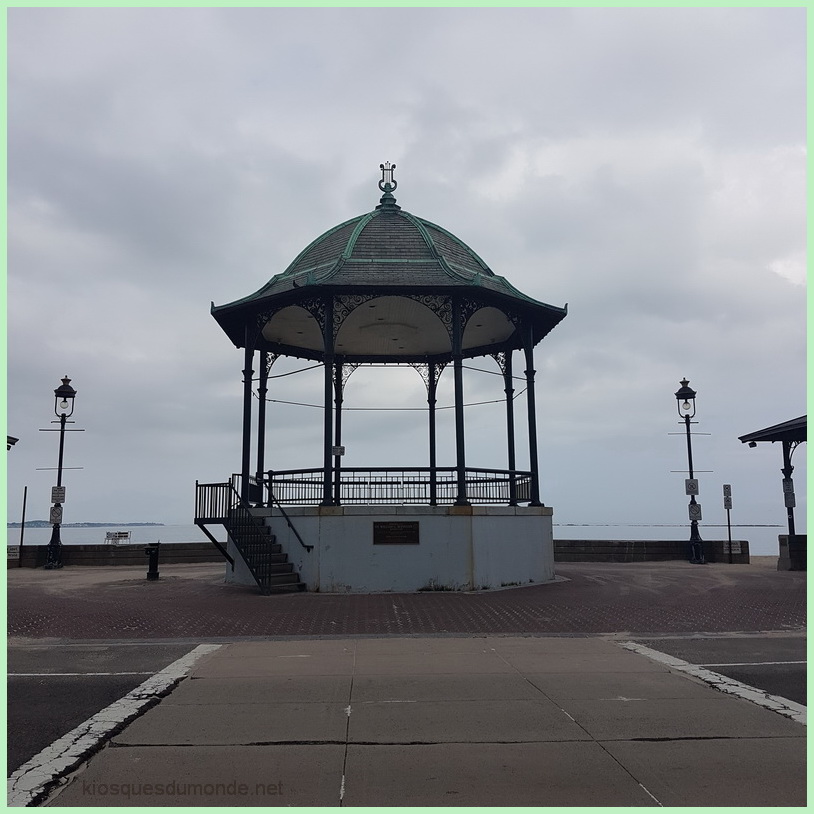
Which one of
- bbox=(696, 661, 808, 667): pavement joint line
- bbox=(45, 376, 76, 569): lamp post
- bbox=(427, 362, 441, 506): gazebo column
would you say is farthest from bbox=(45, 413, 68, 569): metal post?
bbox=(696, 661, 808, 667): pavement joint line

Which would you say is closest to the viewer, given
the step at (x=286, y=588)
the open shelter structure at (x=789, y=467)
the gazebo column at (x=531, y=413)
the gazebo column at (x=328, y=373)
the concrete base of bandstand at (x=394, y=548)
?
the step at (x=286, y=588)

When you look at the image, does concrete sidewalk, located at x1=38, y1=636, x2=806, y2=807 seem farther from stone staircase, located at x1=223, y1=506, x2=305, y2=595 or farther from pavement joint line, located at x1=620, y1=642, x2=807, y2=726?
stone staircase, located at x1=223, y1=506, x2=305, y2=595

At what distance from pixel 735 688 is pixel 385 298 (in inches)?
529

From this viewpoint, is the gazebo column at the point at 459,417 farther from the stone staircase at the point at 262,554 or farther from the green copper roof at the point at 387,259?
the stone staircase at the point at 262,554

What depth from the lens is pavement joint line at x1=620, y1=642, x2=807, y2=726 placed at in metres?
6.62

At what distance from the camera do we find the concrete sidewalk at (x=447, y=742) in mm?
4598

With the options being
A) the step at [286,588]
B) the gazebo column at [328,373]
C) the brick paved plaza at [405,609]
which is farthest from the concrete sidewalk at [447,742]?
the gazebo column at [328,373]

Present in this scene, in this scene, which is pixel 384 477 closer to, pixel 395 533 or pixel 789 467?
pixel 395 533

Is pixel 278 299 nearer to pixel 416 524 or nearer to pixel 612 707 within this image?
pixel 416 524

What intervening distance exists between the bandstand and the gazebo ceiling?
51mm

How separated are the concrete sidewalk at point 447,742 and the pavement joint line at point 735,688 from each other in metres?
0.17

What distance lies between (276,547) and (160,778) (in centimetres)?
1282

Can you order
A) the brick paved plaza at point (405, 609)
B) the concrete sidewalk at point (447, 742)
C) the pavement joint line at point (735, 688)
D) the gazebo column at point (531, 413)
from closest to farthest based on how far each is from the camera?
the concrete sidewalk at point (447, 742) < the pavement joint line at point (735, 688) < the brick paved plaza at point (405, 609) < the gazebo column at point (531, 413)

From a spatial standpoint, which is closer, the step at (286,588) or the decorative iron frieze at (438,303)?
the step at (286,588)
